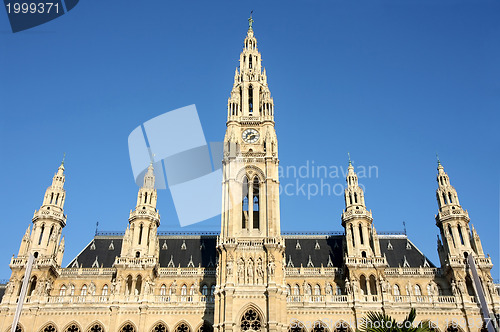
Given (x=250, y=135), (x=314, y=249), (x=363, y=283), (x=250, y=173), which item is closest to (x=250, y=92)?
(x=250, y=135)

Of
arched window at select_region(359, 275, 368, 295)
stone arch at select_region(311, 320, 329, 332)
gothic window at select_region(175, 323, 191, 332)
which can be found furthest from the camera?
arched window at select_region(359, 275, 368, 295)

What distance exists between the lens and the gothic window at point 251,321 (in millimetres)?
45500

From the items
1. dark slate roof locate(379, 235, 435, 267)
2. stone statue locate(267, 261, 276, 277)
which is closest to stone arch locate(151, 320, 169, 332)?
stone statue locate(267, 261, 276, 277)

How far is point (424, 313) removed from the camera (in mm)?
50000

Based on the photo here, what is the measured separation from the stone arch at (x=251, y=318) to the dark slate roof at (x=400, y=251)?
2076 centimetres

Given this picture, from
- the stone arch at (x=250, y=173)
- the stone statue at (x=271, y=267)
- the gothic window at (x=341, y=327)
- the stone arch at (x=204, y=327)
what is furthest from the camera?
the stone arch at (x=250, y=173)

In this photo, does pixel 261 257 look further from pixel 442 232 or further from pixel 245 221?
pixel 442 232

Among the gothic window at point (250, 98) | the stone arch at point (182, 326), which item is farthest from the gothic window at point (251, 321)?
the gothic window at point (250, 98)

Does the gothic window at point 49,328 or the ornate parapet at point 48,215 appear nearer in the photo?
the gothic window at point 49,328

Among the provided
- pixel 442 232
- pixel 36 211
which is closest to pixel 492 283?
pixel 442 232

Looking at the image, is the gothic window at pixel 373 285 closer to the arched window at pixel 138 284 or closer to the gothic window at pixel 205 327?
the gothic window at pixel 205 327

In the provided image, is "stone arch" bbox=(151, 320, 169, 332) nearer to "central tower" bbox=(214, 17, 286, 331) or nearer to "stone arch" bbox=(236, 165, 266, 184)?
"central tower" bbox=(214, 17, 286, 331)

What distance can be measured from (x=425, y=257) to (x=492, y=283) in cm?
965

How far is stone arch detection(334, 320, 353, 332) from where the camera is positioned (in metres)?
48.9
